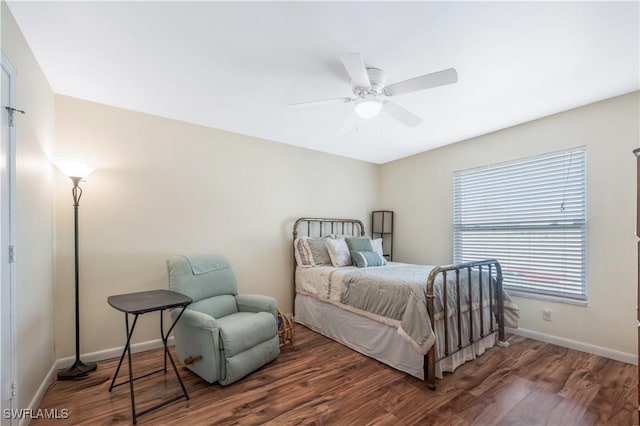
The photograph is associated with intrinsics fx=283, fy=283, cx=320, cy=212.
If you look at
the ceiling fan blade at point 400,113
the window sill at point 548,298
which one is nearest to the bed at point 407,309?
the window sill at point 548,298

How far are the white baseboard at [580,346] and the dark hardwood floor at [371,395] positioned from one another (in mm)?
83

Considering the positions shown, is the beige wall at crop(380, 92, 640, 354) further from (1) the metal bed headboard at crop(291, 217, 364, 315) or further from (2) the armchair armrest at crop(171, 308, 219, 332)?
(2) the armchair armrest at crop(171, 308, 219, 332)

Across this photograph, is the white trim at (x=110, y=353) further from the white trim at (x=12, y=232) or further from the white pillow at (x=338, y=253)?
the white pillow at (x=338, y=253)

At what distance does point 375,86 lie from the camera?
2.26 meters

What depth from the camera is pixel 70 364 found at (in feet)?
8.41

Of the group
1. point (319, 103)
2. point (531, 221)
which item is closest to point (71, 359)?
point (319, 103)

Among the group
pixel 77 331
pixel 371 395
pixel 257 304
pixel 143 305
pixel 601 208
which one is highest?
pixel 601 208

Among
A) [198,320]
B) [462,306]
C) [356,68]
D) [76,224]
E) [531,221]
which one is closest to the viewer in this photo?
[356,68]

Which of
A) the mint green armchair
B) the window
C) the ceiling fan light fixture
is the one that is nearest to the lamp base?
the mint green armchair

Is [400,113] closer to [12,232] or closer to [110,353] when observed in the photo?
[12,232]

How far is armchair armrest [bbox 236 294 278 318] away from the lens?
2779 millimetres

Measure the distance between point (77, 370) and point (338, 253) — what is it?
2.77 m

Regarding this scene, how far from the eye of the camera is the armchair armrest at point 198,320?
2.26m

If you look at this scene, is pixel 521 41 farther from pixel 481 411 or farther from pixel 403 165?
pixel 403 165
